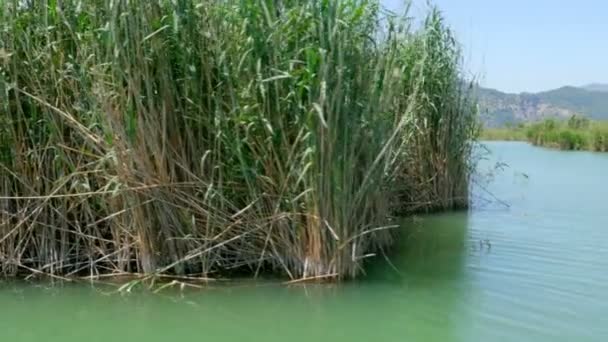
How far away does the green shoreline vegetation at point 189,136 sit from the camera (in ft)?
14.0

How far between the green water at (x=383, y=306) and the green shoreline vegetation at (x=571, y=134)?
703 inches

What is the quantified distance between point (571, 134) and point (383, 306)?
22874mm

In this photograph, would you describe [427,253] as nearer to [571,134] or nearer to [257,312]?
[257,312]

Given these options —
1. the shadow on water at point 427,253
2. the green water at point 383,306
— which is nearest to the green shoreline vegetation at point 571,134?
the shadow on water at point 427,253

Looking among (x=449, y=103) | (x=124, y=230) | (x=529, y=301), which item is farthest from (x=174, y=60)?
(x=449, y=103)

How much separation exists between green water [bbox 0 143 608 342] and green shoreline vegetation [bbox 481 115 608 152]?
703 inches

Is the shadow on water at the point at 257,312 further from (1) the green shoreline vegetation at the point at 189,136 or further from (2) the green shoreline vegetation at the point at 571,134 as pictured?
(2) the green shoreline vegetation at the point at 571,134

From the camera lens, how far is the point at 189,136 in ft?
14.6

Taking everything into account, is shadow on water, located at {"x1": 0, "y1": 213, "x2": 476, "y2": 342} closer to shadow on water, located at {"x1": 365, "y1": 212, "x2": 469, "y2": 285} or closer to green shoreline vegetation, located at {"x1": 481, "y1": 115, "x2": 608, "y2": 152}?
shadow on water, located at {"x1": 365, "y1": 212, "x2": 469, "y2": 285}

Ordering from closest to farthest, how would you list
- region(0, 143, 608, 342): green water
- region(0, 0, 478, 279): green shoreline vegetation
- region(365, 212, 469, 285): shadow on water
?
region(0, 143, 608, 342): green water < region(0, 0, 478, 279): green shoreline vegetation < region(365, 212, 469, 285): shadow on water

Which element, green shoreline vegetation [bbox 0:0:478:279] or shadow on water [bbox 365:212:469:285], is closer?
green shoreline vegetation [bbox 0:0:478:279]

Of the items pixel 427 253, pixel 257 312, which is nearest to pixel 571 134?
pixel 427 253

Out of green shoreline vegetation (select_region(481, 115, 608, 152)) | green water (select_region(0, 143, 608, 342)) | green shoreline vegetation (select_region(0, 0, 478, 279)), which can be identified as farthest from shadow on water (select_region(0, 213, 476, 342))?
green shoreline vegetation (select_region(481, 115, 608, 152))

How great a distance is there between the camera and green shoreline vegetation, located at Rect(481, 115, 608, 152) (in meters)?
23.8
